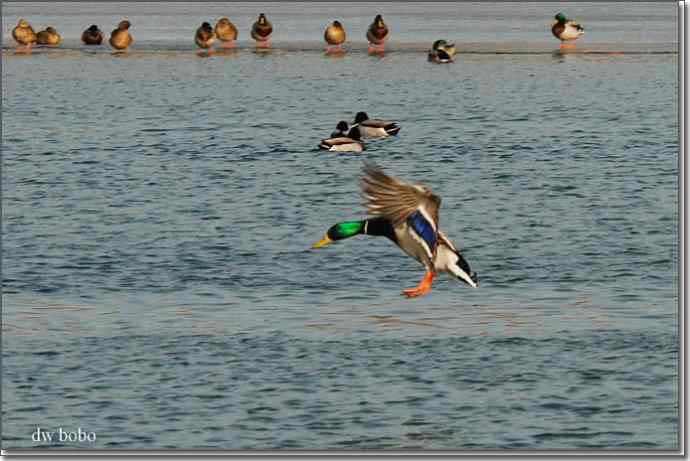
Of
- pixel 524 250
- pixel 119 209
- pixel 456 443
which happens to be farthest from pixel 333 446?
pixel 119 209

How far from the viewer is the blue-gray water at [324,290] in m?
17.0

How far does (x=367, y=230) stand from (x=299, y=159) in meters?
18.0

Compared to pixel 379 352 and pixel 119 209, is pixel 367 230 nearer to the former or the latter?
pixel 379 352

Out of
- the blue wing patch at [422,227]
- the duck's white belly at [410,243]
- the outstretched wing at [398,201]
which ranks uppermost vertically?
the outstretched wing at [398,201]

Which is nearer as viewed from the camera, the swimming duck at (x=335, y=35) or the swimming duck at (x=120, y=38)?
the swimming duck at (x=335, y=35)

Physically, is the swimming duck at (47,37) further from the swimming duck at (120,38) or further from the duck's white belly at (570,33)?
the duck's white belly at (570,33)

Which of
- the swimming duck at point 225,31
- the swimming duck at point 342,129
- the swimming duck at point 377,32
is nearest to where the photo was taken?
the swimming duck at point 342,129

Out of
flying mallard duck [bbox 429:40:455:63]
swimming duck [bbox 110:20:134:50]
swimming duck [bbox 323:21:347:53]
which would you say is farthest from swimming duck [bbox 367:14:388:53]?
swimming duck [bbox 110:20:134:50]

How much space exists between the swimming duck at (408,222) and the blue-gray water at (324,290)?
925 mm

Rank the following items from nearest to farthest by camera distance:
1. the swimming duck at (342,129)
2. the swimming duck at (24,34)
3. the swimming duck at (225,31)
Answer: the swimming duck at (342,129) → the swimming duck at (24,34) → the swimming duck at (225,31)

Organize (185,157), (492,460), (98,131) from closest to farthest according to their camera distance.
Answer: (492,460) < (185,157) < (98,131)

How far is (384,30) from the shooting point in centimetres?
6831

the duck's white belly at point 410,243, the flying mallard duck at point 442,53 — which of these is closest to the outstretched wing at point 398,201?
the duck's white belly at point 410,243

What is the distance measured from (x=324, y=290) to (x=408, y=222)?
4.22 metres
